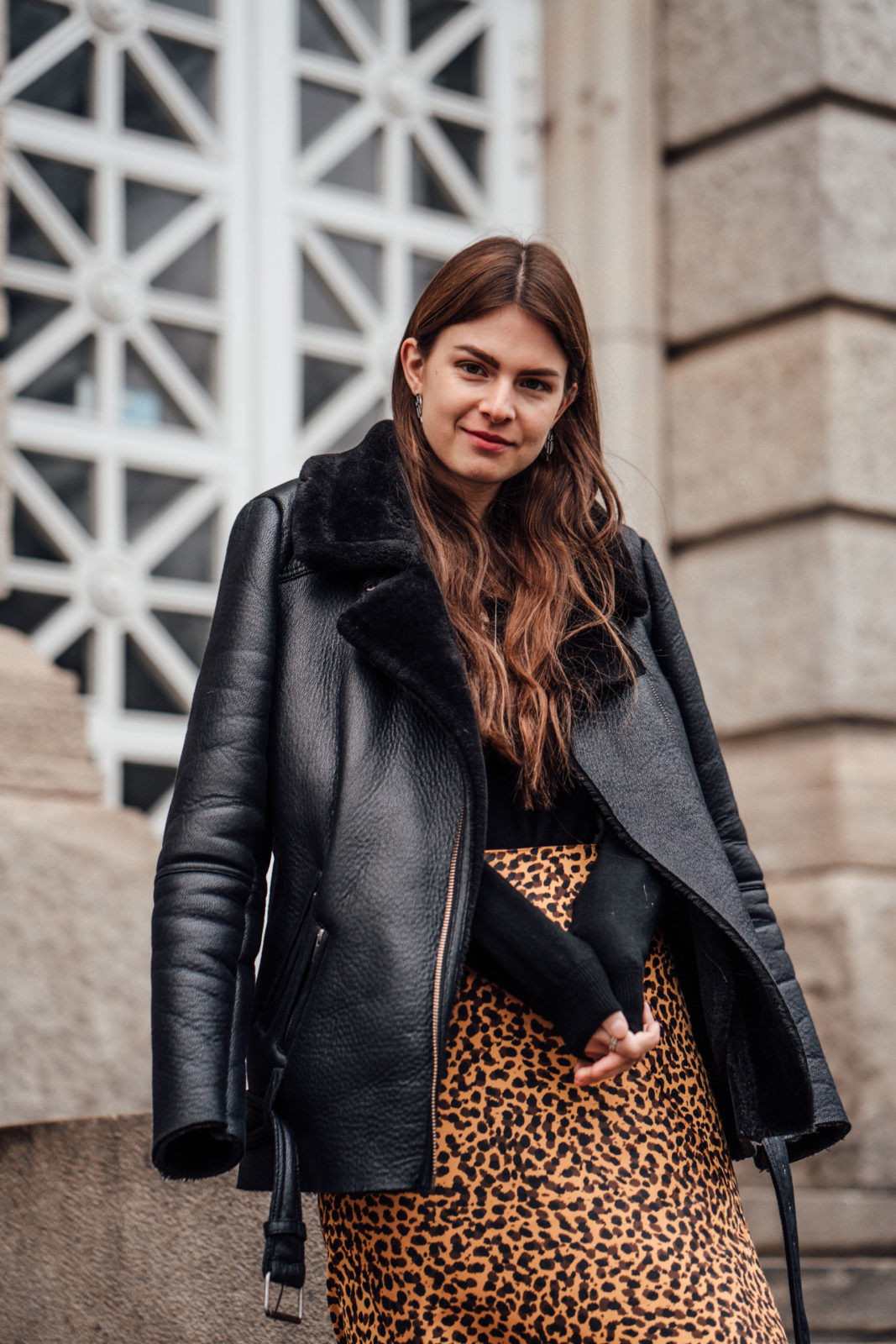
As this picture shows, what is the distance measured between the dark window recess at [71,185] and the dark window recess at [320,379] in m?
0.95

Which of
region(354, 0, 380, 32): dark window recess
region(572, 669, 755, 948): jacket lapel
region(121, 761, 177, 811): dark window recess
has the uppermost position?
region(354, 0, 380, 32): dark window recess

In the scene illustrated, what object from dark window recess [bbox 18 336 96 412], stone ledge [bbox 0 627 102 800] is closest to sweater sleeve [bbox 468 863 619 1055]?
stone ledge [bbox 0 627 102 800]

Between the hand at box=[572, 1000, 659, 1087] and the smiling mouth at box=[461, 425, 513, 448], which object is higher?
the smiling mouth at box=[461, 425, 513, 448]

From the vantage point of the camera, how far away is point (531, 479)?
8.64ft

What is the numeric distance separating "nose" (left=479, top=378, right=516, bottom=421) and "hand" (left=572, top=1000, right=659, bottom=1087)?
843 millimetres

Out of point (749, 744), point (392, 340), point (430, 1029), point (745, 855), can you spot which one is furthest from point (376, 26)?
point (430, 1029)

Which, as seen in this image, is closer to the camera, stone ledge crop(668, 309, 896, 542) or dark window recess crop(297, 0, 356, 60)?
stone ledge crop(668, 309, 896, 542)

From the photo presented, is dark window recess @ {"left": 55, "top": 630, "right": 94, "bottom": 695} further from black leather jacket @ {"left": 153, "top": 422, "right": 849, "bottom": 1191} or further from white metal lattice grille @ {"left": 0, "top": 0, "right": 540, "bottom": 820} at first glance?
black leather jacket @ {"left": 153, "top": 422, "right": 849, "bottom": 1191}

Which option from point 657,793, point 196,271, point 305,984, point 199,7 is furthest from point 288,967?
point 199,7

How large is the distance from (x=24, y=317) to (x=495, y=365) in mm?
3755

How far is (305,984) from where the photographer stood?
7.04ft

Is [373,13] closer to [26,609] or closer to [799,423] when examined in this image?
[799,423]

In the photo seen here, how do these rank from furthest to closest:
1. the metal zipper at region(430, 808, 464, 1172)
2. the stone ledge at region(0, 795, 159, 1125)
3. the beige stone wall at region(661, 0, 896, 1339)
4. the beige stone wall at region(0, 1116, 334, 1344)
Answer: the beige stone wall at region(661, 0, 896, 1339) → the stone ledge at region(0, 795, 159, 1125) → the beige stone wall at region(0, 1116, 334, 1344) → the metal zipper at region(430, 808, 464, 1172)

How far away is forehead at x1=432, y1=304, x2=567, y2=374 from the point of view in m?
2.41
